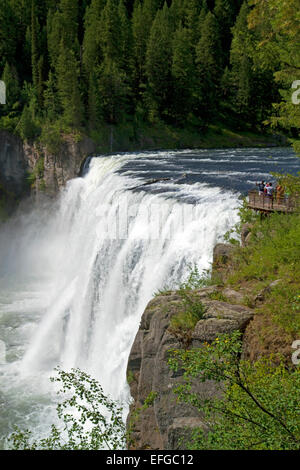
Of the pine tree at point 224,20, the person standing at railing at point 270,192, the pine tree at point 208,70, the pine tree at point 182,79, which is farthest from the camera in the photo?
the pine tree at point 224,20

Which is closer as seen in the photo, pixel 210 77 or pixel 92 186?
pixel 92 186

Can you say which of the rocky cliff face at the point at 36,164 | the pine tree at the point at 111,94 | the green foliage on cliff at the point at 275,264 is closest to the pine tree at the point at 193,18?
the pine tree at the point at 111,94

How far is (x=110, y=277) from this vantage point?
1734 cm

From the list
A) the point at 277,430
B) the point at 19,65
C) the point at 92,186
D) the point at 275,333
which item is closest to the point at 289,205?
the point at 275,333

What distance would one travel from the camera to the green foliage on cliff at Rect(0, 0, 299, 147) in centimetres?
3878

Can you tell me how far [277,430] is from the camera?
17.5ft

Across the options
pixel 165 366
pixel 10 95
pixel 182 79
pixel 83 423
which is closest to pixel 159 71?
pixel 182 79

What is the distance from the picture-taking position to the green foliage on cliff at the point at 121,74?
38.8 meters

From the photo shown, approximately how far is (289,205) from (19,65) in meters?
52.2

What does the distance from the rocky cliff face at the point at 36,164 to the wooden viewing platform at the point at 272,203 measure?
2152cm

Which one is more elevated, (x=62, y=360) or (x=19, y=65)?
(x=19, y=65)

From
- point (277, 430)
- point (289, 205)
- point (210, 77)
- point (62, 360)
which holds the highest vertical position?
point (210, 77)

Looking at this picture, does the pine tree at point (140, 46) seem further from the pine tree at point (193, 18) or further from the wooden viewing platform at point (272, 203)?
the wooden viewing platform at point (272, 203)

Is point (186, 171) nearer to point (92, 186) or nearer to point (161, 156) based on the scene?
point (92, 186)
